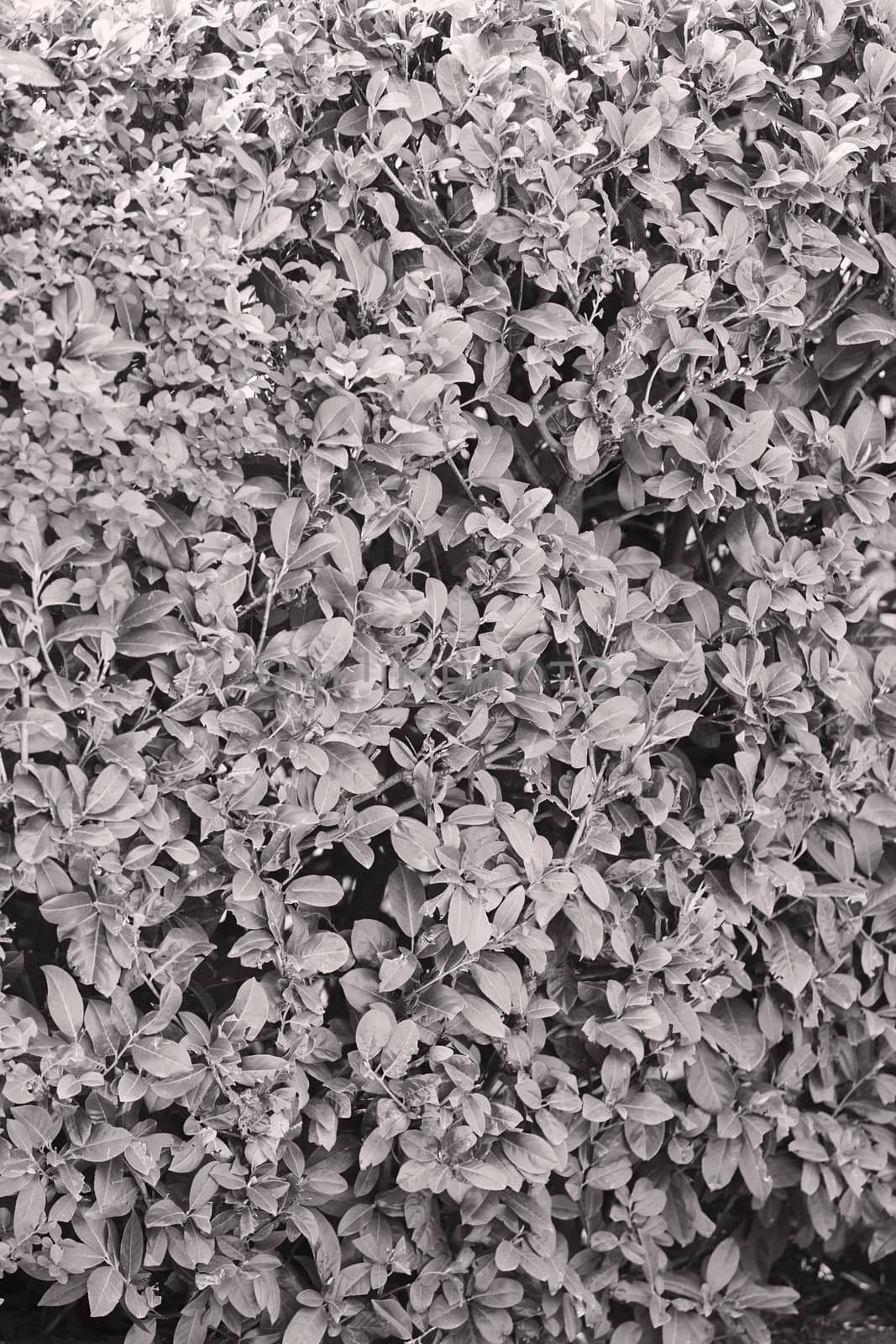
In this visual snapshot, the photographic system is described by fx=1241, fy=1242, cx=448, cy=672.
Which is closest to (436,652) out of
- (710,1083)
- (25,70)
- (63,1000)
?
(63,1000)

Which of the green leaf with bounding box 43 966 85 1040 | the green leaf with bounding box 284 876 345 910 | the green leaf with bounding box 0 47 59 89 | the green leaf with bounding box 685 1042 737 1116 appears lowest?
the green leaf with bounding box 685 1042 737 1116

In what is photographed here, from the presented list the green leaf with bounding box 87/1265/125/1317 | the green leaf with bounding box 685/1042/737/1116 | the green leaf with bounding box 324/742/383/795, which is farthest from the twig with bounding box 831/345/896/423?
the green leaf with bounding box 87/1265/125/1317

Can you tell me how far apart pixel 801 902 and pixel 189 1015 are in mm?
1642

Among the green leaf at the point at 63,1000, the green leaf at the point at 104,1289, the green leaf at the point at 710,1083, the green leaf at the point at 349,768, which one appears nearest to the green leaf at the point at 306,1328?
the green leaf at the point at 104,1289

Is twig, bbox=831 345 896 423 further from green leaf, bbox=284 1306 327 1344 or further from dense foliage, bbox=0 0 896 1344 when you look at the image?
green leaf, bbox=284 1306 327 1344

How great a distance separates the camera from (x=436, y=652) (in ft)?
9.48

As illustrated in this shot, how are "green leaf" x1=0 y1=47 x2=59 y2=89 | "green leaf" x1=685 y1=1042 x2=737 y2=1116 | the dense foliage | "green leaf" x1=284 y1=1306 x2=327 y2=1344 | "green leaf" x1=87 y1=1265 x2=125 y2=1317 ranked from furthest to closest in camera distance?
"green leaf" x1=685 y1=1042 x2=737 y2=1116 < "green leaf" x1=284 y1=1306 x2=327 y2=1344 < "green leaf" x1=87 y1=1265 x2=125 y2=1317 < the dense foliage < "green leaf" x1=0 y1=47 x2=59 y2=89

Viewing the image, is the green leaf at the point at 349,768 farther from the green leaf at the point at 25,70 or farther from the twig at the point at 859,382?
the twig at the point at 859,382

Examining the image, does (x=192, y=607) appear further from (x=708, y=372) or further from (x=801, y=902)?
(x=801, y=902)

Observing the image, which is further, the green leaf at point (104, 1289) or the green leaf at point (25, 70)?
the green leaf at point (104, 1289)

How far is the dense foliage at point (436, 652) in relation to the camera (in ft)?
8.20

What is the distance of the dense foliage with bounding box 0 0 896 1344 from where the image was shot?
2.50 meters

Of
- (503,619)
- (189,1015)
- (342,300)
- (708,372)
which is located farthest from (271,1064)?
(708,372)

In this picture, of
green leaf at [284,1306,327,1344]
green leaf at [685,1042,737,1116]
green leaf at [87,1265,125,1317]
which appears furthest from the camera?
green leaf at [685,1042,737,1116]
